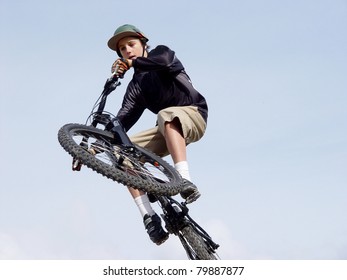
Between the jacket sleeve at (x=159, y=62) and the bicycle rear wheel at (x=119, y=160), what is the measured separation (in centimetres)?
80

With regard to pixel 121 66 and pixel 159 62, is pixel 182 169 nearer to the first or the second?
pixel 159 62

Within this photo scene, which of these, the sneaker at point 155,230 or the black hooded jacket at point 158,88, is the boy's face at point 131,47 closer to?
the black hooded jacket at point 158,88

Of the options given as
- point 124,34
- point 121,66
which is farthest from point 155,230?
point 124,34

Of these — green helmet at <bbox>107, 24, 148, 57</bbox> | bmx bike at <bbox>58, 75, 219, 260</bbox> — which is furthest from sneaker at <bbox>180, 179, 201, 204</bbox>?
green helmet at <bbox>107, 24, 148, 57</bbox>

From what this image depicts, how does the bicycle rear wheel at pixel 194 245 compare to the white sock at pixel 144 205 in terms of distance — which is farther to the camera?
the white sock at pixel 144 205

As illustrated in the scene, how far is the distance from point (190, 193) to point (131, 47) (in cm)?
171

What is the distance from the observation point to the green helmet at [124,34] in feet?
22.8

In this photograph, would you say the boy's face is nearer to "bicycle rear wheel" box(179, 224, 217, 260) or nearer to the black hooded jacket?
the black hooded jacket

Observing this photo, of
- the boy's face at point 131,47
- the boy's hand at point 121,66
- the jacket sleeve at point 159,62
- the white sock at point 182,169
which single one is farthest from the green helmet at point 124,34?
the white sock at point 182,169

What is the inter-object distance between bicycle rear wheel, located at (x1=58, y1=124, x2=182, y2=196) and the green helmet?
995 mm

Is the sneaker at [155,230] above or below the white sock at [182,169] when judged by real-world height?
below

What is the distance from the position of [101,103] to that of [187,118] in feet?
2.96

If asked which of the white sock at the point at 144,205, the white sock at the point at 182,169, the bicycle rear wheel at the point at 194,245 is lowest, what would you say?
the bicycle rear wheel at the point at 194,245
